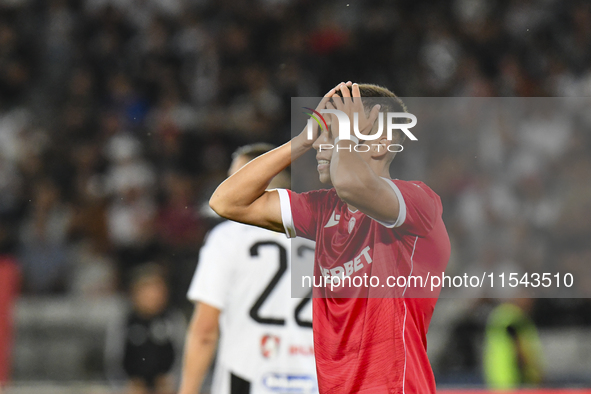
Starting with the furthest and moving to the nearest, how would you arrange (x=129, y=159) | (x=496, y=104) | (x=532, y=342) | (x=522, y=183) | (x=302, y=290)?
(x=129, y=159)
(x=496, y=104)
(x=522, y=183)
(x=532, y=342)
(x=302, y=290)

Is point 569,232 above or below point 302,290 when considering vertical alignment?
above

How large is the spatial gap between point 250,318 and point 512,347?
3.32 meters

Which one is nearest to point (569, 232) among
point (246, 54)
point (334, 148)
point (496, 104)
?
point (496, 104)

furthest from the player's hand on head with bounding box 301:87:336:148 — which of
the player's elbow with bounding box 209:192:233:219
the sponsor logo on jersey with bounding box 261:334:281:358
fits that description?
the sponsor logo on jersey with bounding box 261:334:281:358

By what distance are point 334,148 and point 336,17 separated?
733 centimetres

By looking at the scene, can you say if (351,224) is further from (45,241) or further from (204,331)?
(45,241)

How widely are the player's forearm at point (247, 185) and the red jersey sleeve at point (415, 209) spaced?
0.32 metres

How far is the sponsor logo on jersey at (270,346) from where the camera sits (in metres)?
3.33

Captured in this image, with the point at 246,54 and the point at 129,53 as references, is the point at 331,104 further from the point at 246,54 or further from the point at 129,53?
the point at 129,53

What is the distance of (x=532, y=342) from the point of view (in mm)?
6129

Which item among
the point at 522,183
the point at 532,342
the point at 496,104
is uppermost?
the point at 496,104

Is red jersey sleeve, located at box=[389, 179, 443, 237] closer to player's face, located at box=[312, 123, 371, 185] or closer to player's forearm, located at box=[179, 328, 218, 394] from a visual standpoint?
player's face, located at box=[312, 123, 371, 185]

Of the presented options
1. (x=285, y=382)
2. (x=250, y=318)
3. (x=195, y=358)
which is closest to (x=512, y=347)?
(x=285, y=382)

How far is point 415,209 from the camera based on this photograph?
192cm
